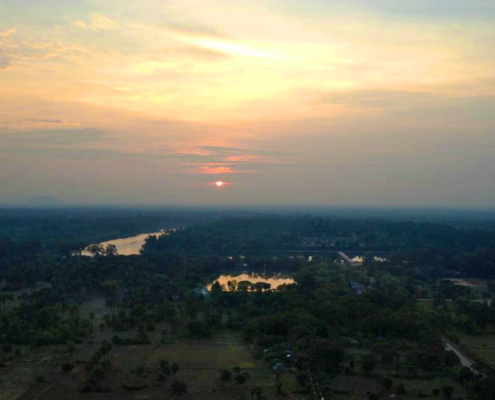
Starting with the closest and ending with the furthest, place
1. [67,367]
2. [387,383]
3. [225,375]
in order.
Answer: [387,383]
[225,375]
[67,367]

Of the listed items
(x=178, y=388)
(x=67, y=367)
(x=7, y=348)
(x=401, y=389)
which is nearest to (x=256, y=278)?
(x=7, y=348)

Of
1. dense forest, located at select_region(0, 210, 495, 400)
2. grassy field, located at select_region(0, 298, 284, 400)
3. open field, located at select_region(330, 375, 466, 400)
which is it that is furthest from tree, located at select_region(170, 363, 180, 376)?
open field, located at select_region(330, 375, 466, 400)

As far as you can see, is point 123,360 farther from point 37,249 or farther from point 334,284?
point 37,249

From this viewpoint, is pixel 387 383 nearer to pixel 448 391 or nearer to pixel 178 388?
pixel 448 391

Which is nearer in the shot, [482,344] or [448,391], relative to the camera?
[448,391]

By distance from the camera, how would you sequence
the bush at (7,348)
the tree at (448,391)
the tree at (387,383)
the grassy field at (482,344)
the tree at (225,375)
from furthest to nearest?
the bush at (7,348) < the grassy field at (482,344) < the tree at (225,375) < the tree at (387,383) < the tree at (448,391)

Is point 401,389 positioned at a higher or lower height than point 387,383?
lower

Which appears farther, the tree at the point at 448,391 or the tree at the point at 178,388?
the tree at the point at 178,388

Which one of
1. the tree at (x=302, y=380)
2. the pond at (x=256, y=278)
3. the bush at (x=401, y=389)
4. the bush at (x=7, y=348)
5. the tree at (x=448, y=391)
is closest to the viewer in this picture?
the tree at (x=448, y=391)

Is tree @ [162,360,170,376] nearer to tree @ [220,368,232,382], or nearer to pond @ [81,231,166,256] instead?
tree @ [220,368,232,382]

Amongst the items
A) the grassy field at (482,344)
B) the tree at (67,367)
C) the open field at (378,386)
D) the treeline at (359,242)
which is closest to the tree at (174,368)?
the tree at (67,367)

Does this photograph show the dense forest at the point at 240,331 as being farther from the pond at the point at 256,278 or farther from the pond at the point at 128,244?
the pond at the point at 128,244

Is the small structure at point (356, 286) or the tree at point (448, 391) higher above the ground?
the tree at point (448, 391)
